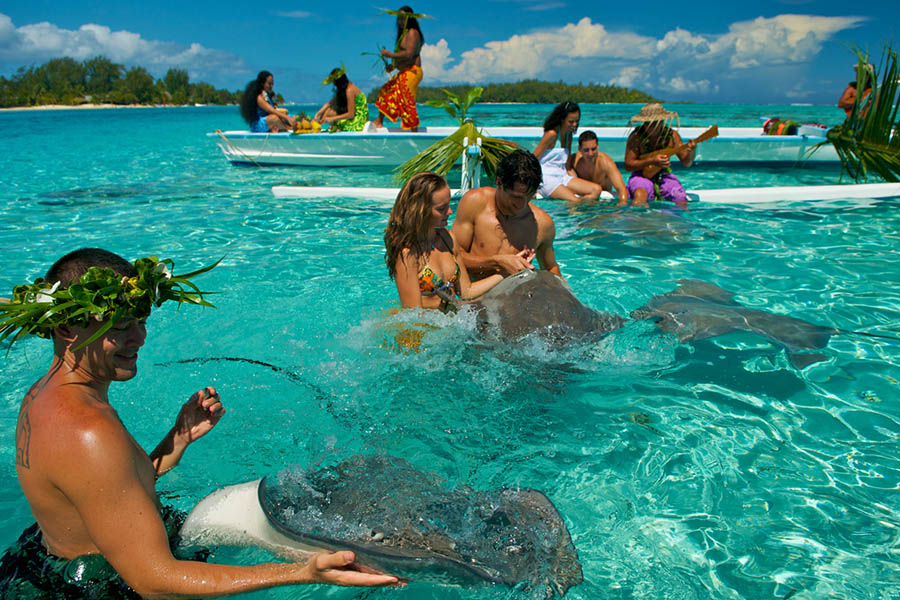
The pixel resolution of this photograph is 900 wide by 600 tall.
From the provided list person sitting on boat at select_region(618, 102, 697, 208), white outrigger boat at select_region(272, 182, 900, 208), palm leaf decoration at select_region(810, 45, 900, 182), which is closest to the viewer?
palm leaf decoration at select_region(810, 45, 900, 182)

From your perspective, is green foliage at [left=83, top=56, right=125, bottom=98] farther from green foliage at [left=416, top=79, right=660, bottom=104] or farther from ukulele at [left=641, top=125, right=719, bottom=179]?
ukulele at [left=641, top=125, right=719, bottom=179]

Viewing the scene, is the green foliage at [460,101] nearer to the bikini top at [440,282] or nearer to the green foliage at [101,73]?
the bikini top at [440,282]

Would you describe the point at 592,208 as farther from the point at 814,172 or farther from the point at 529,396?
the point at 814,172

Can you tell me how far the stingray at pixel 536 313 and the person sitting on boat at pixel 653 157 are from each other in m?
5.04

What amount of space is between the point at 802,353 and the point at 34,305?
455 centimetres

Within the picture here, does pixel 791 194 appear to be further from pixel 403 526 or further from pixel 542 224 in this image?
pixel 403 526

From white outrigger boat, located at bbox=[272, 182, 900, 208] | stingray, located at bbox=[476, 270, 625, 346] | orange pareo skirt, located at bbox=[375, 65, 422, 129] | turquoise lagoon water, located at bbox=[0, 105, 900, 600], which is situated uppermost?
orange pareo skirt, located at bbox=[375, 65, 422, 129]

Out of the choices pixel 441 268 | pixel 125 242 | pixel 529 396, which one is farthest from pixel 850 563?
pixel 125 242

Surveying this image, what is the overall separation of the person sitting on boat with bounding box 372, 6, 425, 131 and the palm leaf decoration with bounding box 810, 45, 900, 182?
7052mm

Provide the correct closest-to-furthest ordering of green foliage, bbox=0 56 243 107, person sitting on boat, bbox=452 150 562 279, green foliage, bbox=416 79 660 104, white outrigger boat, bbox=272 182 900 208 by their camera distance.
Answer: person sitting on boat, bbox=452 150 562 279 < white outrigger boat, bbox=272 182 900 208 < green foliage, bbox=416 79 660 104 < green foliage, bbox=0 56 243 107

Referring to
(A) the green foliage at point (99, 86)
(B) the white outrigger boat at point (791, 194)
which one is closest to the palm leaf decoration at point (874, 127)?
(B) the white outrigger boat at point (791, 194)

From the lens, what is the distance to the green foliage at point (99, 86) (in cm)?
7456

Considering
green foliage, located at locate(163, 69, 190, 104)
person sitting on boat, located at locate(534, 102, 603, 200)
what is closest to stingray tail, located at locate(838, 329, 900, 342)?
person sitting on boat, located at locate(534, 102, 603, 200)

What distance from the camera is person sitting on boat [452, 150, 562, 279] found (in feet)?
14.4
